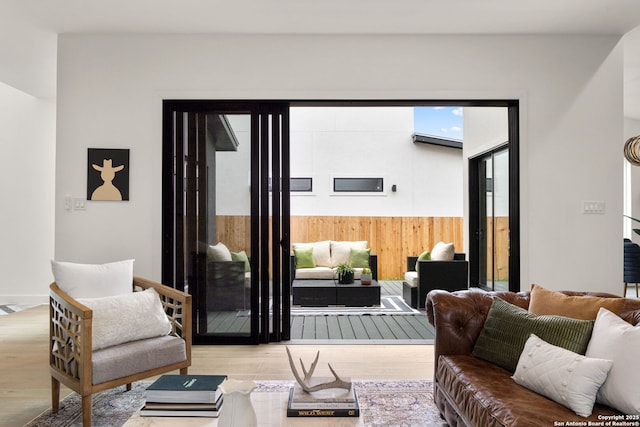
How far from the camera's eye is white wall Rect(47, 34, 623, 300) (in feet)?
13.4

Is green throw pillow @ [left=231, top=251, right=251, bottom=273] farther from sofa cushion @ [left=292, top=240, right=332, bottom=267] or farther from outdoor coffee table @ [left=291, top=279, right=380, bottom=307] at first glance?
sofa cushion @ [left=292, top=240, right=332, bottom=267]

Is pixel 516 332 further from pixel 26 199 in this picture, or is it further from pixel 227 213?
pixel 26 199

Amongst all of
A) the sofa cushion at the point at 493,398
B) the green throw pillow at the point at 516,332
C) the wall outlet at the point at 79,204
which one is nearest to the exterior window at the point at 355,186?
the wall outlet at the point at 79,204

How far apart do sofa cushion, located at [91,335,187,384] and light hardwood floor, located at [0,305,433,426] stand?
643 millimetres

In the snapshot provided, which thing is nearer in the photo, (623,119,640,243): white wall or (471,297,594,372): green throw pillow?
(471,297,594,372): green throw pillow

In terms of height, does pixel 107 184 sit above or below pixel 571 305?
above

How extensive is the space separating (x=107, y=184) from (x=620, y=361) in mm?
3887

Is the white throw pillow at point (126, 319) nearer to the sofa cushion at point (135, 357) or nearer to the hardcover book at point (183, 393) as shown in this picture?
the sofa cushion at point (135, 357)

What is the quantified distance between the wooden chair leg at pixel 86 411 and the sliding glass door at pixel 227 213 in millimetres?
1757

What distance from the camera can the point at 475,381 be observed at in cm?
209

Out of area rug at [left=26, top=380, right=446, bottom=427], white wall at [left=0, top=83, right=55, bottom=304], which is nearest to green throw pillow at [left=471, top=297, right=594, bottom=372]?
area rug at [left=26, top=380, right=446, bottom=427]

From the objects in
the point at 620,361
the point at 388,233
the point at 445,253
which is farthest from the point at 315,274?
the point at 620,361

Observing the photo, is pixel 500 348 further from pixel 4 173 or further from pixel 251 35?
pixel 4 173

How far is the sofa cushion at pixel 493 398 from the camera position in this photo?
1.71m
